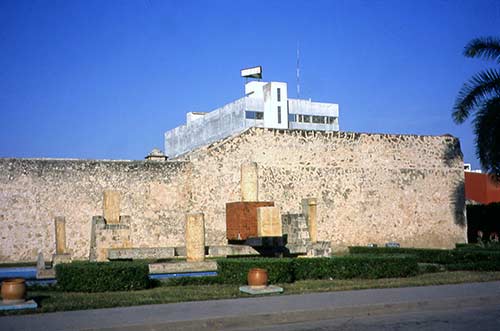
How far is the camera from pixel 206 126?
200 ft

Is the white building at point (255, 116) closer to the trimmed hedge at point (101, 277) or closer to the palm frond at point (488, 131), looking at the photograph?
the palm frond at point (488, 131)

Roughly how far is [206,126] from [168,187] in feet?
118

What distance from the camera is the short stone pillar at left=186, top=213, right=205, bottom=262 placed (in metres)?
15.7

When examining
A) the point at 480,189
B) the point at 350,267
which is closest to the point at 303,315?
the point at 350,267

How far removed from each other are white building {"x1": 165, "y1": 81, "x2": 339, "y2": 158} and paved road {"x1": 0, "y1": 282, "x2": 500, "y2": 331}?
145 feet

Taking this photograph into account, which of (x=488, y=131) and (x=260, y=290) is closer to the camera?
(x=260, y=290)

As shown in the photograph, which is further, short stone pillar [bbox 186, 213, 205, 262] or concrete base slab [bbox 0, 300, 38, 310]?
short stone pillar [bbox 186, 213, 205, 262]

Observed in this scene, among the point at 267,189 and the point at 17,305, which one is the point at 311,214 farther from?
the point at 17,305

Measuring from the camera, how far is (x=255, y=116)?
2293 inches

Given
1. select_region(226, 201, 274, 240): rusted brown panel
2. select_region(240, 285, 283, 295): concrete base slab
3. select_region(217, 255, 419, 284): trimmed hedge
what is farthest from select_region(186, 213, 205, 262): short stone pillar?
select_region(240, 285, 283, 295): concrete base slab

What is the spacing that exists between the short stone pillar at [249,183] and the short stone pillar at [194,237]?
231cm

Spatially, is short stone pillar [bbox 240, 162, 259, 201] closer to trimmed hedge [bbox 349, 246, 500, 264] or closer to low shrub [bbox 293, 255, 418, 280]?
low shrub [bbox 293, 255, 418, 280]

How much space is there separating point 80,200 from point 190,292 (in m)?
12.9

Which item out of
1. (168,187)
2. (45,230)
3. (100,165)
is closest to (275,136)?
(168,187)
